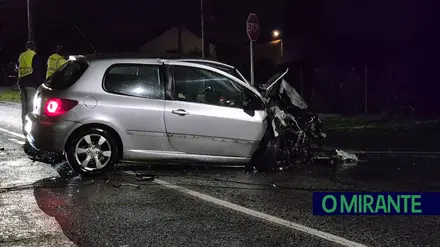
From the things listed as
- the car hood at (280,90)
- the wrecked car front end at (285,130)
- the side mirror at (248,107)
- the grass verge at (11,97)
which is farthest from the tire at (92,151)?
the grass verge at (11,97)

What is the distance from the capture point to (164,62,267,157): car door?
6.93m

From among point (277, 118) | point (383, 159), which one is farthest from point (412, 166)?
point (277, 118)

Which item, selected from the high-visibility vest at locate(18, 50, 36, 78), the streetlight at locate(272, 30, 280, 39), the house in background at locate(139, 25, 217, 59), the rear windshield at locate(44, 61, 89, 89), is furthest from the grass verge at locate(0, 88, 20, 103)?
the house in background at locate(139, 25, 217, 59)

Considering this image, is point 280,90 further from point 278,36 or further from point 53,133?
point 278,36

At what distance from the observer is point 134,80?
7043 millimetres

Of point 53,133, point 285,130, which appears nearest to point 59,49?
point 53,133

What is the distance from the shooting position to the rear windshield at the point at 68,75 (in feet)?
22.7

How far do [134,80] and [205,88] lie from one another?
0.94 m

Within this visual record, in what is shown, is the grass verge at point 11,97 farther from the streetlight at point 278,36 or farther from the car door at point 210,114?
the streetlight at point 278,36

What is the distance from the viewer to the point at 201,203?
570cm

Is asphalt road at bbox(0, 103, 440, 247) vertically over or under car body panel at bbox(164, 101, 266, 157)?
under

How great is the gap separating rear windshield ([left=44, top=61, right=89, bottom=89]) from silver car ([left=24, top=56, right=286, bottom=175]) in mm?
14

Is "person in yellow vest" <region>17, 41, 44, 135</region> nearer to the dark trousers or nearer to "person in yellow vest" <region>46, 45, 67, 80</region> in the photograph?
the dark trousers

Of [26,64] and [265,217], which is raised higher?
[26,64]
